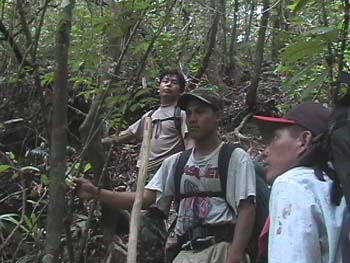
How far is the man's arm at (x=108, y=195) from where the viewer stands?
3.51 metres

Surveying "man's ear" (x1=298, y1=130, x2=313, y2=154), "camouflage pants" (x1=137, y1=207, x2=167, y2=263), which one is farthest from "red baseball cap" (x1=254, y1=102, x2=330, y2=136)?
"camouflage pants" (x1=137, y1=207, x2=167, y2=263)

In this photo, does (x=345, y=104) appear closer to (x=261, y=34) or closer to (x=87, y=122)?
(x=87, y=122)

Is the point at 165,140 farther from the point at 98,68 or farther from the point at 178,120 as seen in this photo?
the point at 98,68

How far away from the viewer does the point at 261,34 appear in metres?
9.48

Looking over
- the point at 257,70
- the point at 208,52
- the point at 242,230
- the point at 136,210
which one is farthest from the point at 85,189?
the point at 257,70

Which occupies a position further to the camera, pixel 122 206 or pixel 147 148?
pixel 122 206

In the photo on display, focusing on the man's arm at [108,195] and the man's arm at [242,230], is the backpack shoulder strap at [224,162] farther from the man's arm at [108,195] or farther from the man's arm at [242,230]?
the man's arm at [108,195]

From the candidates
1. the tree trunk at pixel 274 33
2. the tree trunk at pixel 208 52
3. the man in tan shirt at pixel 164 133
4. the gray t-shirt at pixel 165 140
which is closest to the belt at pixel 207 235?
the man in tan shirt at pixel 164 133

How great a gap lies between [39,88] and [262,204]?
1386mm

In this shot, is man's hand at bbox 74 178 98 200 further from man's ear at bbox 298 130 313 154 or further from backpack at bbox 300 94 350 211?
backpack at bbox 300 94 350 211

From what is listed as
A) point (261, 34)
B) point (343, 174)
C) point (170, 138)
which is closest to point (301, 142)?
point (343, 174)

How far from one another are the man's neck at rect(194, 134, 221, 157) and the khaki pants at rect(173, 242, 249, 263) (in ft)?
1.76

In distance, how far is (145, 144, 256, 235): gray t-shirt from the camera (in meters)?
3.47

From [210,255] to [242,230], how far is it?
0.22 m
